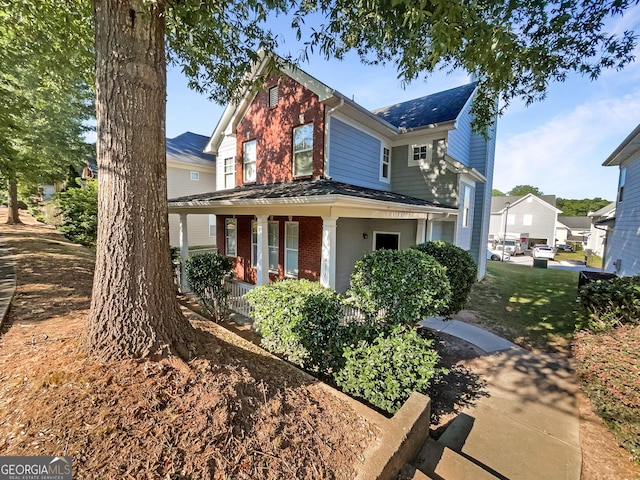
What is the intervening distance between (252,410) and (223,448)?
47 centimetres

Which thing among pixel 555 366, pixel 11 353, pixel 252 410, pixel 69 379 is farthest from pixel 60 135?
pixel 555 366

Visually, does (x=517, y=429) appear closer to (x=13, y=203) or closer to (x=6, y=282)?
(x=6, y=282)

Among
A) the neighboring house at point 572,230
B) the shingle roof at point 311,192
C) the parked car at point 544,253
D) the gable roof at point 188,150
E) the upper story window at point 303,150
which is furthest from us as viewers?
the neighboring house at point 572,230

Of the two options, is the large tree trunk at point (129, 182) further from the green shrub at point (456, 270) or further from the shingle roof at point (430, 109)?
the shingle roof at point (430, 109)

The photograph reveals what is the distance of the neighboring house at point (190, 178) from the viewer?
19.1 metres

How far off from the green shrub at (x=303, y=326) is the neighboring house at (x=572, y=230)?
61.4m

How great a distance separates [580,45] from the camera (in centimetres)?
593

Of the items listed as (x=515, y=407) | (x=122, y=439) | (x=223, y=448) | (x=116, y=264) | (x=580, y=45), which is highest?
(x=580, y=45)

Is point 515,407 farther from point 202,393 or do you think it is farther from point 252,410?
point 202,393

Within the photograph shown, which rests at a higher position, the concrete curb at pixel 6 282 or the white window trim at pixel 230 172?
the white window trim at pixel 230 172

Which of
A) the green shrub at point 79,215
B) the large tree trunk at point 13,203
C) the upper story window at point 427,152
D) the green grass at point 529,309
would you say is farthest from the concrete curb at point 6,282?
the upper story window at point 427,152

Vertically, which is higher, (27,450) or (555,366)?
(27,450)

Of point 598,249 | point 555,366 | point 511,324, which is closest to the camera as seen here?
point 555,366

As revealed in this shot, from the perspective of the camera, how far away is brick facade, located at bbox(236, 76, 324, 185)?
8906 mm
